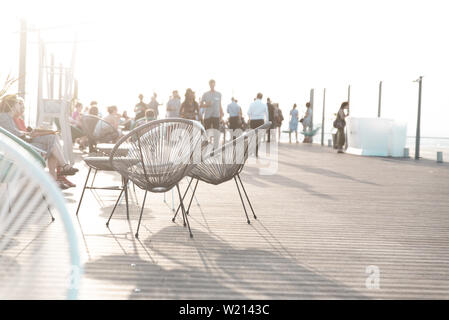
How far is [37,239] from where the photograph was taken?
140cm

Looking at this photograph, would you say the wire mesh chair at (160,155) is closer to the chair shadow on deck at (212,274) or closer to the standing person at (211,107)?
the chair shadow on deck at (212,274)

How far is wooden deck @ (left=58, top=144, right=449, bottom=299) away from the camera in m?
2.60

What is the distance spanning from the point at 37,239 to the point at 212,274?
4.92ft

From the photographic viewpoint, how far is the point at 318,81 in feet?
63.7

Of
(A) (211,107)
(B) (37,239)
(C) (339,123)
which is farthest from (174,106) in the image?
(B) (37,239)

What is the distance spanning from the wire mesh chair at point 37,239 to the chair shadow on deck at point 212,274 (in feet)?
3.65

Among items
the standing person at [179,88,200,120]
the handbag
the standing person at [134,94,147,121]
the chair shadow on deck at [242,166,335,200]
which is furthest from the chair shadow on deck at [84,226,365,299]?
the handbag

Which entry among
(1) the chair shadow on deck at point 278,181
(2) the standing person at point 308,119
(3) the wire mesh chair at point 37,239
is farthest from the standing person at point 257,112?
(3) the wire mesh chair at point 37,239

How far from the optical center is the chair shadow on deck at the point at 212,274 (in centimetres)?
252

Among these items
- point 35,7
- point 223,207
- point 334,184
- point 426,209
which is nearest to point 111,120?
point 35,7

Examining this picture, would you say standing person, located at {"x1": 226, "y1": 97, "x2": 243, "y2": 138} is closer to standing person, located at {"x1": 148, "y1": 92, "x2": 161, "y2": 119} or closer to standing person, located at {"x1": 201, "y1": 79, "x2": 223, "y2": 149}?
standing person, located at {"x1": 201, "y1": 79, "x2": 223, "y2": 149}

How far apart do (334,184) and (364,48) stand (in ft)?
34.4
